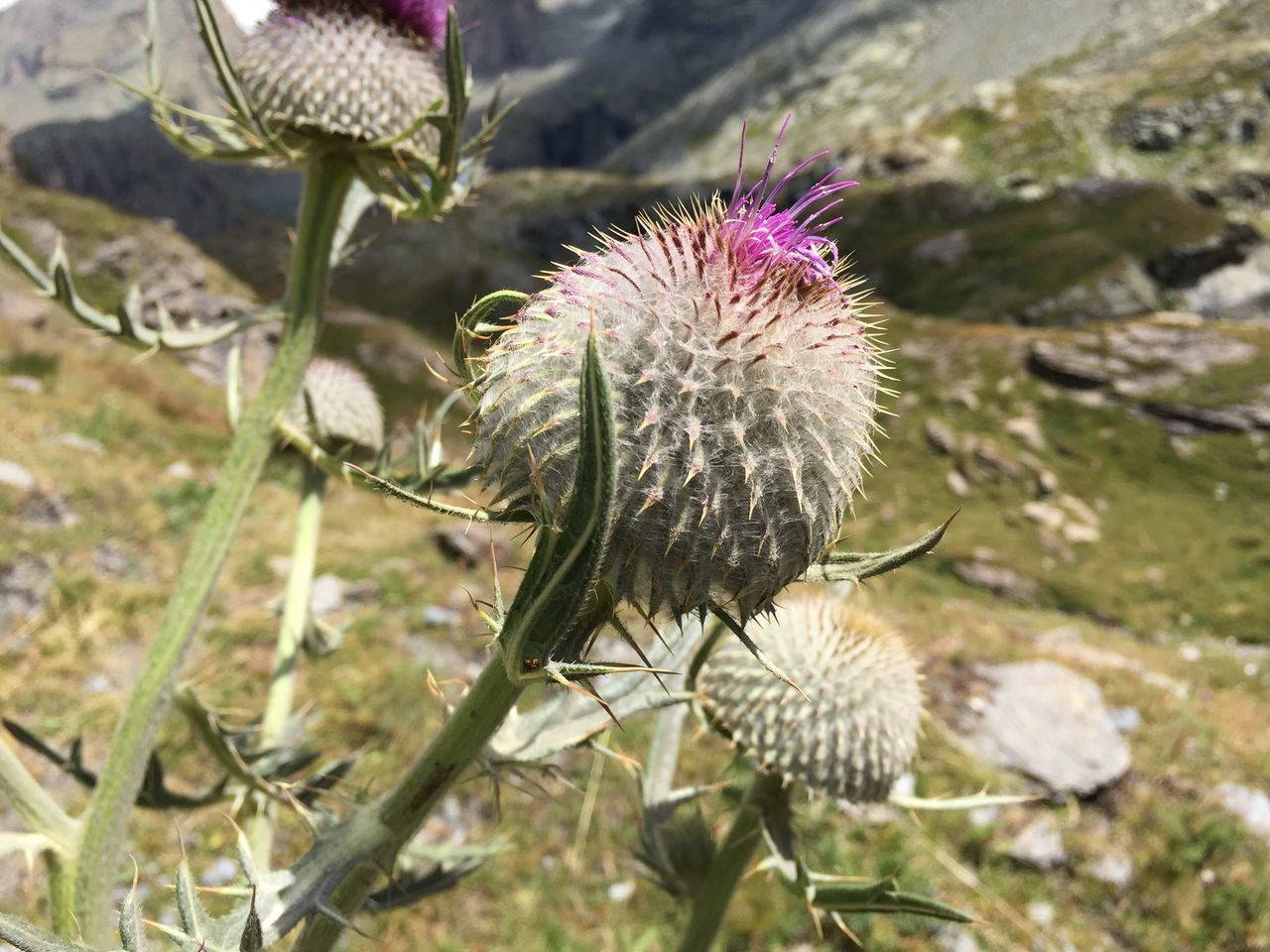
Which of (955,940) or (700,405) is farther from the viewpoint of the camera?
(955,940)

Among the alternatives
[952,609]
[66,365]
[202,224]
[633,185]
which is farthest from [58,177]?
[952,609]

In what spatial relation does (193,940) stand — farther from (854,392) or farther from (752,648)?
(854,392)

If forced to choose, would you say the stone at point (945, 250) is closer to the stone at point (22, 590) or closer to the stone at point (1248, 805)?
the stone at point (1248, 805)

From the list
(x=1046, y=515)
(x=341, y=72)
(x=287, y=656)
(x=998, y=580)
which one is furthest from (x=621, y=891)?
(x=1046, y=515)

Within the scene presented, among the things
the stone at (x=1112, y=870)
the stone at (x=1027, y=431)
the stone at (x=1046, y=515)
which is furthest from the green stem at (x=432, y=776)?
the stone at (x=1027, y=431)

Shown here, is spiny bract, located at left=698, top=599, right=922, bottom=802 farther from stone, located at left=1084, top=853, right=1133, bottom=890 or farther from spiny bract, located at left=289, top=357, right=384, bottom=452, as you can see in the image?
stone, located at left=1084, top=853, right=1133, bottom=890

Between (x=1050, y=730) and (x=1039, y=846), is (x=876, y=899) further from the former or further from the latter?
(x=1050, y=730)
